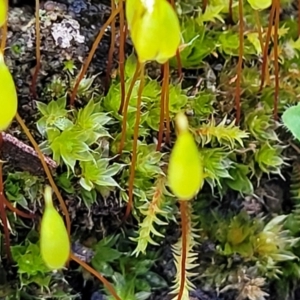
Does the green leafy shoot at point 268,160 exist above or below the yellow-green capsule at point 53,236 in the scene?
below

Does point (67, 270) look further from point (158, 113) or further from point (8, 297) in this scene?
point (158, 113)

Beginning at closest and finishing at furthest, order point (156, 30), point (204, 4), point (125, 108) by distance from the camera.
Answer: point (156, 30), point (125, 108), point (204, 4)

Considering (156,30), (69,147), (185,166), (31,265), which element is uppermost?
(156,30)

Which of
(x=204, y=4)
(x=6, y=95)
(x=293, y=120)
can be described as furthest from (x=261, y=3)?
(x=6, y=95)

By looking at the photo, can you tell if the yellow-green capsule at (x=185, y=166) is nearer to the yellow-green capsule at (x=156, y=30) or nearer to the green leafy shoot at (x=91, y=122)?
the yellow-green capsule at (x=156, y=30)

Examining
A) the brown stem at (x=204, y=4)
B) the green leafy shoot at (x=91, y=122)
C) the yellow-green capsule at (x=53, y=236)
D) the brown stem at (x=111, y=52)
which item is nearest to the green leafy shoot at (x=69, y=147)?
the green leafy shoot at (x=91, y=122)

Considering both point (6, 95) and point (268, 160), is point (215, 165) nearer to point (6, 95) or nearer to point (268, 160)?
point (268, 160)

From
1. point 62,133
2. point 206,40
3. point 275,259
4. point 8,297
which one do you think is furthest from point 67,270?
point 206,40
